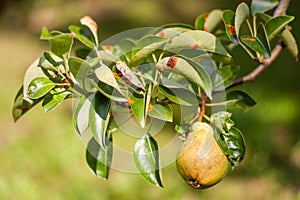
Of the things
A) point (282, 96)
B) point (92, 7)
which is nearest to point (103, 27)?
point (92, 7)

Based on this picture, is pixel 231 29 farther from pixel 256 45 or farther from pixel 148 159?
pixel 148 159

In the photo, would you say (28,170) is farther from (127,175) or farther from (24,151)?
(127,175)

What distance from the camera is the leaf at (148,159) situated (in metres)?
0.79

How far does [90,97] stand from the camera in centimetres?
77

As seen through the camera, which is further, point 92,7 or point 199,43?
point 92,7

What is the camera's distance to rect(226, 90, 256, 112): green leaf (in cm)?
92

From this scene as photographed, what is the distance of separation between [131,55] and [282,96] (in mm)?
1931

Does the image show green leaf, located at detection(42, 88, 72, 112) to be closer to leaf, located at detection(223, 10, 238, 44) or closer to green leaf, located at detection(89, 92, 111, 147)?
green leaf, located at detection(89, 92, 111, 147)

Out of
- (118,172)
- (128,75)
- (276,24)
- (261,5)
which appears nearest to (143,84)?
(128,75)

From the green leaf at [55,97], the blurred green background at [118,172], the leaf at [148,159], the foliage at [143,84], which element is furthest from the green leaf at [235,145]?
the blurred green background at [118,172]

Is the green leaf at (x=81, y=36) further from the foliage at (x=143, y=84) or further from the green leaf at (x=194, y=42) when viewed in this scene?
the green leaf at (x=194, y=42)

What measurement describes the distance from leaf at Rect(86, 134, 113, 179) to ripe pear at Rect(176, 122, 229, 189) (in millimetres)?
125

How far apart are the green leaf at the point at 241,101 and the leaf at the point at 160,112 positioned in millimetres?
193

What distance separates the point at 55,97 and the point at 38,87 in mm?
30
